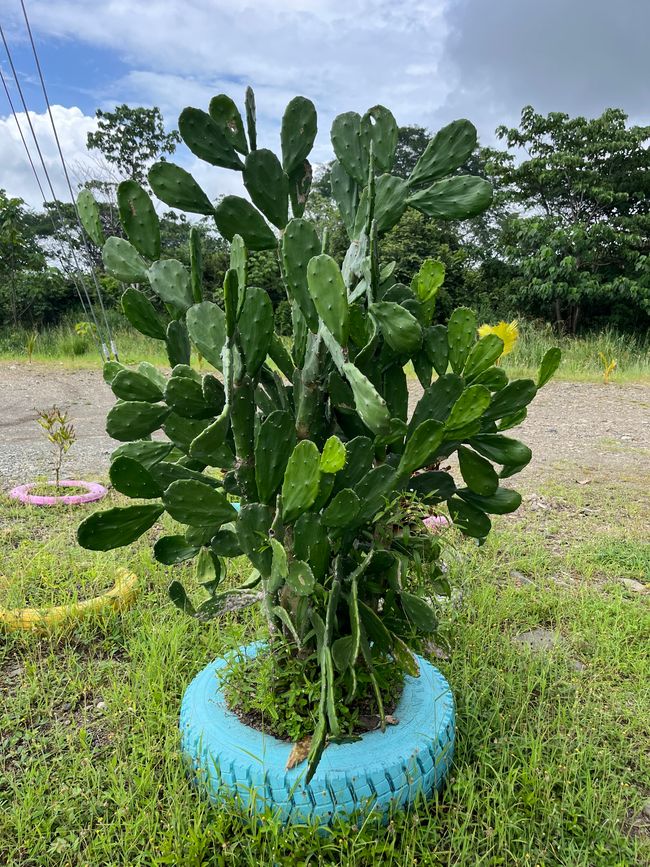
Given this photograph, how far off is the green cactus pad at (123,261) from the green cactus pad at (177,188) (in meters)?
A: 0.13

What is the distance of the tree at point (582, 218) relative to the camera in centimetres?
1079

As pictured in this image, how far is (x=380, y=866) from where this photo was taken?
38.4 inches

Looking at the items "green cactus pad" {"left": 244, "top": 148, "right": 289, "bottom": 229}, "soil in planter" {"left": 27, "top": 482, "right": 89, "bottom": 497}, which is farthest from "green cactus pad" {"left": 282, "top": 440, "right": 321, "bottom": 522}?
"soil in planter" {"left": 27, "top": 482, "right": 89, "bottom": 497}

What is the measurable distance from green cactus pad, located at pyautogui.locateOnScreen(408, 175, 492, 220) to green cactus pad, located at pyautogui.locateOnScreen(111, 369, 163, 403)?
1.84ft

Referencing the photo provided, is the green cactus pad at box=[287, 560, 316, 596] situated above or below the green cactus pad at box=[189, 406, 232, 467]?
below

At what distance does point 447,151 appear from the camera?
1.07 meters

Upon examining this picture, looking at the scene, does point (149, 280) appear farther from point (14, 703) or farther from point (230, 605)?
point (14, 703)

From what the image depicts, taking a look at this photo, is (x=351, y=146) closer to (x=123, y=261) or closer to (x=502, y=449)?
(x=123, y=261)

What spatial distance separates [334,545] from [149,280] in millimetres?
577

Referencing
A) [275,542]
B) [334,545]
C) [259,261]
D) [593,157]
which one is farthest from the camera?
[259,261]

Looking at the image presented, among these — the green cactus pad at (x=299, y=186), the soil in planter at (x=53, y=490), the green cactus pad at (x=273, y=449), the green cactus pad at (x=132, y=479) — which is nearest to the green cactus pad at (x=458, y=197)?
the green cactus pad at (x=299, y=186)

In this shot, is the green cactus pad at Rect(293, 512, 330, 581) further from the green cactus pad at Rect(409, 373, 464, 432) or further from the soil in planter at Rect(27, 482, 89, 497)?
the soil in planter at Rect(27, 482, 89, 497)

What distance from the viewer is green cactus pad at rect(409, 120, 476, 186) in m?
1.06

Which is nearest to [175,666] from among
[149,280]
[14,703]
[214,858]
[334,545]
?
[14,703]
